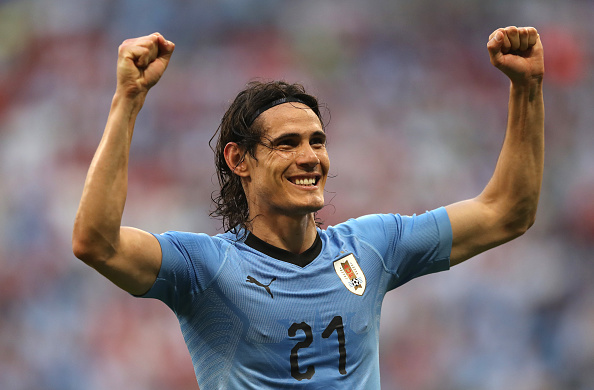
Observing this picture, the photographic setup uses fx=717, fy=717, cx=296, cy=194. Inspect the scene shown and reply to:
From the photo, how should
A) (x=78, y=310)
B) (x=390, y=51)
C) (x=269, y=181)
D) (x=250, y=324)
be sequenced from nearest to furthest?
(x=250, y=324), (x=269, y=181), (x=78, y=310), (x=390, y=51)

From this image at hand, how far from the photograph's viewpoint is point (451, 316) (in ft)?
24.0

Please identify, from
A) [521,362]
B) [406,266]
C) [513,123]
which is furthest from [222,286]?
[521,362]

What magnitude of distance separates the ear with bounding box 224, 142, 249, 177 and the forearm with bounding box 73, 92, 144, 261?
0.91 m

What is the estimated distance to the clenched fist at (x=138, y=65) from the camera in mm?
2609

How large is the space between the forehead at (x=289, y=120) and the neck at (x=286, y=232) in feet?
1.30

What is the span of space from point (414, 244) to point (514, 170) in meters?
0.57

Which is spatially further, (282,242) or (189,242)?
(282,242)

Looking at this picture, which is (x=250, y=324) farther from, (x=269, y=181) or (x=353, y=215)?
(x=353, y=215)

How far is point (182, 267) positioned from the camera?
2.87 meters

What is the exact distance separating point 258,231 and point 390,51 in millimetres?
5444

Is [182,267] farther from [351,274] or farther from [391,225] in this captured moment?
[391,225]

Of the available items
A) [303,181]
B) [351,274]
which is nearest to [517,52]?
[303,181]

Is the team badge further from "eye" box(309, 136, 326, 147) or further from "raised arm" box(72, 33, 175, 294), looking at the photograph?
"raised arm" box(72, 33, 175, 294)

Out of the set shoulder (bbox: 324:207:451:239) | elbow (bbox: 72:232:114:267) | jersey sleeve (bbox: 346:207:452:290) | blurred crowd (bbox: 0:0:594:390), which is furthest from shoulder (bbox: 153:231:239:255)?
blurred crowd (bbox: 0:0:594:390)
